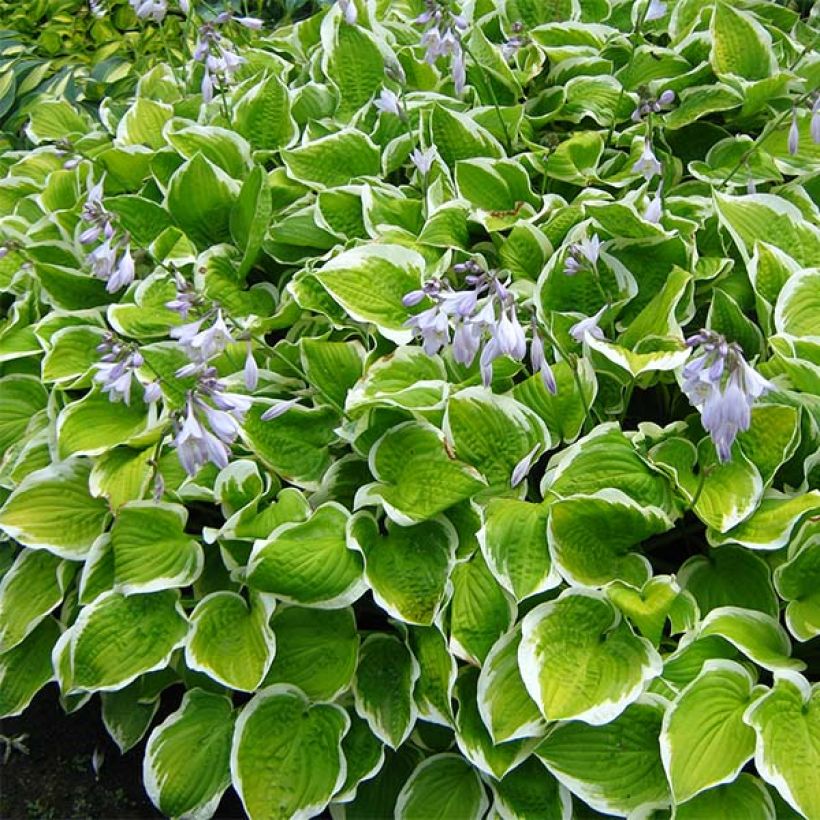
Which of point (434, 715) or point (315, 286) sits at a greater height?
point (315, 286)

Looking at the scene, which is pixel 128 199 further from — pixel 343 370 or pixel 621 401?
pixel 621 401

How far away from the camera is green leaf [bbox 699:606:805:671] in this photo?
165 centimetres

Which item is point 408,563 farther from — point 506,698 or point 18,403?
point 18,403

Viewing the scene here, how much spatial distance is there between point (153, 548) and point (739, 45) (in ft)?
6.60

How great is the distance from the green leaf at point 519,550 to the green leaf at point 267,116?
147cm

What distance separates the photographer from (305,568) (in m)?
1.76

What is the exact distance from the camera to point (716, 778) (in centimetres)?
154

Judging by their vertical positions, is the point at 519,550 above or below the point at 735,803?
above

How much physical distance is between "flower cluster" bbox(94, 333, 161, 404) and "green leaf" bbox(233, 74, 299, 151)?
1.10 m

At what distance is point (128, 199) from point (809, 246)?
1692mm

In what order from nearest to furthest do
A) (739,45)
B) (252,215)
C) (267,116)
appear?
(252,215) < (739,45) < (267,116)

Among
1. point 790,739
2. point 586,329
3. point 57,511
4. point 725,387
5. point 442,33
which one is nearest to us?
point 725,387

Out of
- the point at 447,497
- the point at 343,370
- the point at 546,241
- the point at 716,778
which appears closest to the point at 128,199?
the point at 343,370

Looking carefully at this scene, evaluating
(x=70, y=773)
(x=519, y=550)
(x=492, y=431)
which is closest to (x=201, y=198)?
(x=492, y=431)
